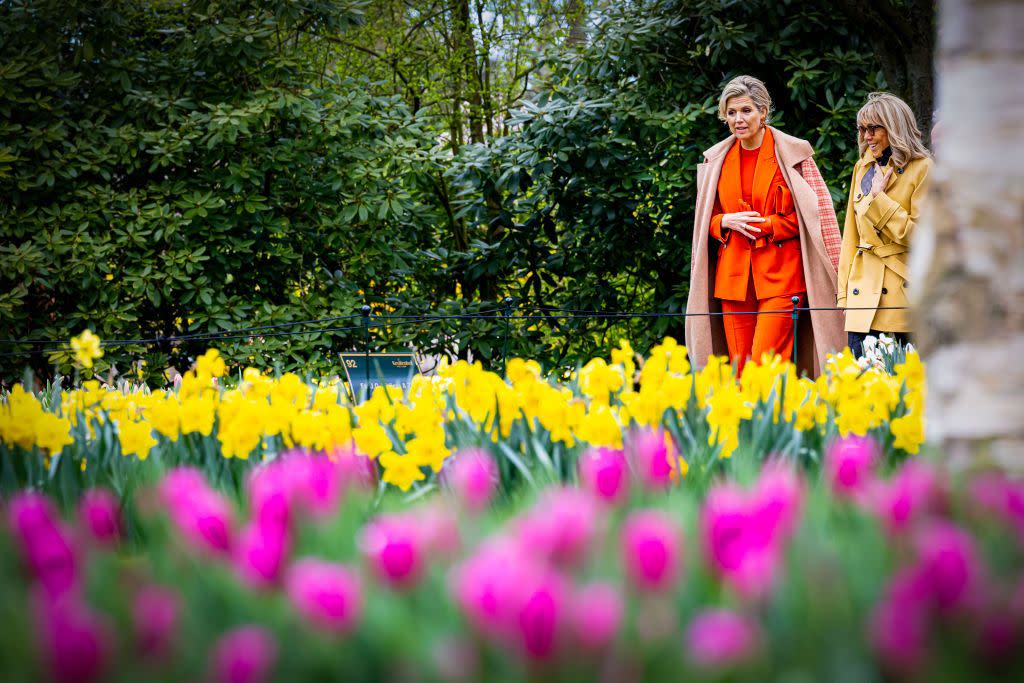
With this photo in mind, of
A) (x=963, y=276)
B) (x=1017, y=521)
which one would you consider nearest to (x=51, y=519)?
(x=1017, y=521)

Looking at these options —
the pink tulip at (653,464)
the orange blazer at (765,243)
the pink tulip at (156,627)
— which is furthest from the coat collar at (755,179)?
the pink tulip at (156,627)

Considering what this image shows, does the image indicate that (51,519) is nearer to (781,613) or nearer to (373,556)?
(373,556)

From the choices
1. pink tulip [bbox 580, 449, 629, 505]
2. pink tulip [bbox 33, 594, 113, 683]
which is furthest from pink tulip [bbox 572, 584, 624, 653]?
pink tulip [bbox 580, 449, 629, 505]

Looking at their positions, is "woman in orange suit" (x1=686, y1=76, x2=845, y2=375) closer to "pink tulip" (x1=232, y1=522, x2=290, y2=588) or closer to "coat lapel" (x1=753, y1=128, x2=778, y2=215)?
"coat lapel" (x1=753, y1=128, x2=778, y2=215)

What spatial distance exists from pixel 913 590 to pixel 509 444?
1588mm

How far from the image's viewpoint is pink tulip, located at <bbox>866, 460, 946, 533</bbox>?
1478 mm

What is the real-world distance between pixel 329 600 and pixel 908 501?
0.83m

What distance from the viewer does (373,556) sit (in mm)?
1323

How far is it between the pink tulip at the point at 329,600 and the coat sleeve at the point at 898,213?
14.5ft

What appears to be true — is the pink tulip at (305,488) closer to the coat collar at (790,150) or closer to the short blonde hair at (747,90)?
the short blonde hair at (747,90)

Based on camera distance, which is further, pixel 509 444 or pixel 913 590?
pixel 509 444

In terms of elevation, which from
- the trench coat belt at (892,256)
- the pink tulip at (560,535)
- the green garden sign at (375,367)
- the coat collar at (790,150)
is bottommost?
the green garden sign at (375,367)

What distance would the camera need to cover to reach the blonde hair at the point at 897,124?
505 centimetres

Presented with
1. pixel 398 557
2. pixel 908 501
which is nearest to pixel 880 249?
pixel 908 501
